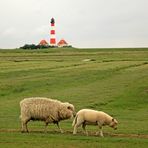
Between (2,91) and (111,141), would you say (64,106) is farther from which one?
(2,91)

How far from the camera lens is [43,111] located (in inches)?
798

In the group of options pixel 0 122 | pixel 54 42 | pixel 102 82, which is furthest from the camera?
pixel 54 42

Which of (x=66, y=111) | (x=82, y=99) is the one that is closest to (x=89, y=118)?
(x=66, y=111)

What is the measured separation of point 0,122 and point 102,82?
20699 millimetres

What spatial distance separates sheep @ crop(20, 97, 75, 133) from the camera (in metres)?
20.3

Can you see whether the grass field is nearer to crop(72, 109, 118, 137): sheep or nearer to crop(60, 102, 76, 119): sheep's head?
crop(72, 109, 118, 137): sheep

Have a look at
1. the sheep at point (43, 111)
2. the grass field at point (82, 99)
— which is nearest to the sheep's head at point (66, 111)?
the sheep at point (43, 111)

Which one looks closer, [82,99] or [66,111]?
[66,111]

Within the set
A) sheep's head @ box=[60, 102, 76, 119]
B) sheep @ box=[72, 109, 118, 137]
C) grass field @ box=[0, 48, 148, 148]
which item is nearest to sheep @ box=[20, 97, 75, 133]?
sheep's head @ box=[60, 102, 76, 119]

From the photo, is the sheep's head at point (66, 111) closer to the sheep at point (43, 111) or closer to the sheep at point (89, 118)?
the sheep at point (43, 111)

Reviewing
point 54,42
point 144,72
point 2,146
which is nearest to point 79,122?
point 2,146

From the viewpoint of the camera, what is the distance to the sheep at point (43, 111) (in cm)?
2028

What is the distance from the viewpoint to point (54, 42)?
132250 millimetres

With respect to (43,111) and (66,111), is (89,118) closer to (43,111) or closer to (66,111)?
(66,111)
